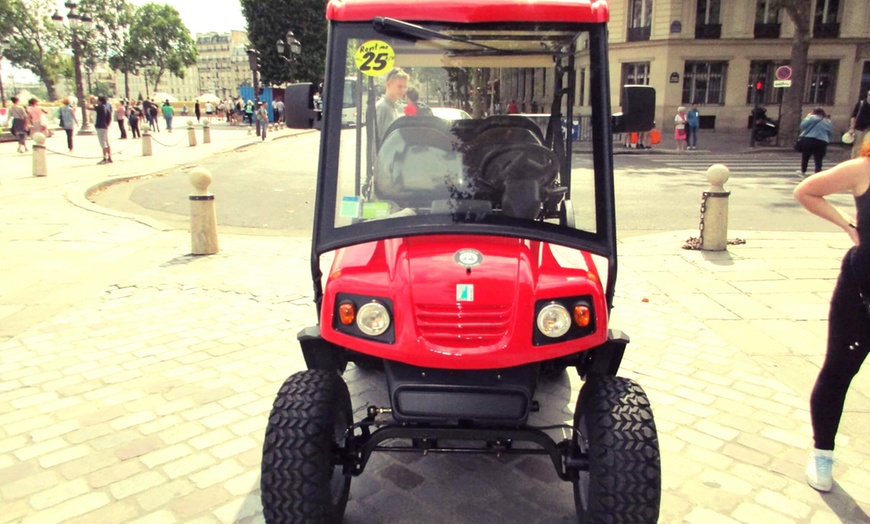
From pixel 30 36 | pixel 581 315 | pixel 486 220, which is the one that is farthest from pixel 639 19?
pixel 30 36

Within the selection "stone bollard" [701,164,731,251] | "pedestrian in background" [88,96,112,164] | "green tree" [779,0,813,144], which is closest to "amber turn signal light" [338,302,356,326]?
"stone bollard" [701,164,731,251]

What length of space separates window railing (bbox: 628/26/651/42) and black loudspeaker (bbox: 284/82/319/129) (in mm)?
35896

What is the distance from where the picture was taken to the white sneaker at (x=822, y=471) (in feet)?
10.1

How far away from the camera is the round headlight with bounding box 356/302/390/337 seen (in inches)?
95.7

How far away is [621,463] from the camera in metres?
Answer: 2.32

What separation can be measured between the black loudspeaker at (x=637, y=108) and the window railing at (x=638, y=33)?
3563cm

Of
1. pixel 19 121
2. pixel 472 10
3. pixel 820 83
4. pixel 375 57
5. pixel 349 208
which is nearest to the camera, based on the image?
pixel 472 10

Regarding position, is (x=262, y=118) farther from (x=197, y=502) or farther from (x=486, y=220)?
(x=486, y=220)

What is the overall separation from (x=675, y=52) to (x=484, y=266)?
35.6 m

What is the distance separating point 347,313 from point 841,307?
7.22 ft

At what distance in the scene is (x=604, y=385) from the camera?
2.54m

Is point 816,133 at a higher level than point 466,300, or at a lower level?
higher

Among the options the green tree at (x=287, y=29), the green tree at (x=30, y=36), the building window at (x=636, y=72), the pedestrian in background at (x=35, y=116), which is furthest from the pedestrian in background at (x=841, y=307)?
the green tree at (x=30, y=36)

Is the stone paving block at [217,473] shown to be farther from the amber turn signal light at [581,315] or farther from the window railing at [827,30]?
the window railing at [827,30]
